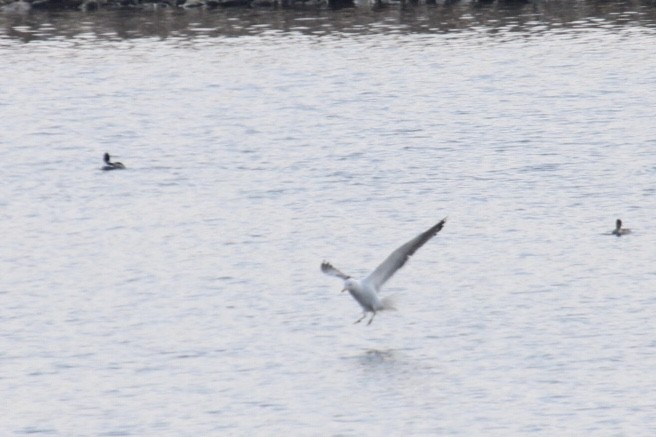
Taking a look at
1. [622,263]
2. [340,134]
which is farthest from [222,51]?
[622,263]

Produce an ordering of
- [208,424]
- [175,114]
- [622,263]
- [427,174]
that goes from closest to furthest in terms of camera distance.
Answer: [208,424], [622,263], [427,174], [175,114]

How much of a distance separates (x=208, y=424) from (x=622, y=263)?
1029 cm

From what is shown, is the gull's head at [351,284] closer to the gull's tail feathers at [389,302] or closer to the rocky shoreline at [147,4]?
the gull's tail feathers at [389,302]

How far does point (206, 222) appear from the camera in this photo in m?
32.0

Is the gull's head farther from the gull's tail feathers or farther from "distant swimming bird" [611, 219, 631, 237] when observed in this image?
"distant swimming bird" [611, 219, 631, 237]

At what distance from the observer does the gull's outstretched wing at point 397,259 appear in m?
20.9

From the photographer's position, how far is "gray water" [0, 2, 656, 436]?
2122 cm

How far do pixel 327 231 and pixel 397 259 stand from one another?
28.4 ft

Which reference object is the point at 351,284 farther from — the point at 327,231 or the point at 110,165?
the point at 110,165

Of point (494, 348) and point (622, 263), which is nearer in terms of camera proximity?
point (494, 348)

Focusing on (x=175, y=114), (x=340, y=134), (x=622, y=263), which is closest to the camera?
(x=622, y=263)

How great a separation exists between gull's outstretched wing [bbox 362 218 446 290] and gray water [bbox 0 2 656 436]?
4.03ft

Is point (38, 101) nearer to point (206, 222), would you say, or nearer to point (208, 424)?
point (206, 222)

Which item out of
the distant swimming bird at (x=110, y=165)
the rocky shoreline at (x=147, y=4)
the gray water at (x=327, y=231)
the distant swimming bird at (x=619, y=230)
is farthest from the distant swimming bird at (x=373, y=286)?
the rocky shoreline at (x=147, y=4)
